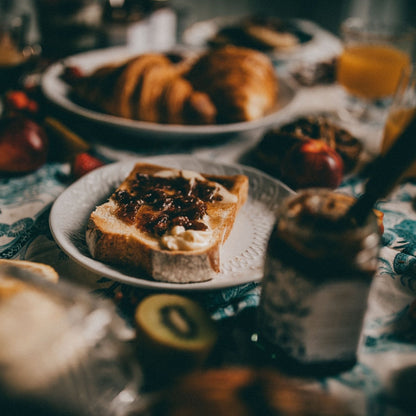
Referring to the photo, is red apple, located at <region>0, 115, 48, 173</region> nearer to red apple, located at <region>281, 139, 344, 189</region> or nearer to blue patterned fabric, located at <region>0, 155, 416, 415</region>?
blue patterned fabric, located at <region>0, 155, 416, 415</region>

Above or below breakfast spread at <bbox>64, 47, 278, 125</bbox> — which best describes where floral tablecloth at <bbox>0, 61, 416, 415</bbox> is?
A: below

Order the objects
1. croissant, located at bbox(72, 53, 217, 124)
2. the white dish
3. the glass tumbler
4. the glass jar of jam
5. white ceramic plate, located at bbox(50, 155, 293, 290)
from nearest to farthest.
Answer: the glass tumbler
the glass jar of jam
white ceramic plate, located at bbox(50, 155, 293, 290)
croissant, located at bbox(72, 53, 217, 124)
the white dish

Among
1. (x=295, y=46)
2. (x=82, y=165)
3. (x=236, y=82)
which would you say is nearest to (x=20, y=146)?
(x=82, y=165)

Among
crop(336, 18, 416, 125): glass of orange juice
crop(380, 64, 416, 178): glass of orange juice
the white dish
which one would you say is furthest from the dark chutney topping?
the white dish

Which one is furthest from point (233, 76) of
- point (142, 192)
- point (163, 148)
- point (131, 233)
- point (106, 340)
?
point (106, 340)

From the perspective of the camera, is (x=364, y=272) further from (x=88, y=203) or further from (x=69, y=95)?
(x=69, y=95)

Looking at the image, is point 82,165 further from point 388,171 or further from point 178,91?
point 388,171

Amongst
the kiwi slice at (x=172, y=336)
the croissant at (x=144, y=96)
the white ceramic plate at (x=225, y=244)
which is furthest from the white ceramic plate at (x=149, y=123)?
the kiwi slice at (x=172, y=336)

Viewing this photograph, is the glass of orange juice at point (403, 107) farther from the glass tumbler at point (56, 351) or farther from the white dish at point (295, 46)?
the glass tumbler at point (56, 351)
